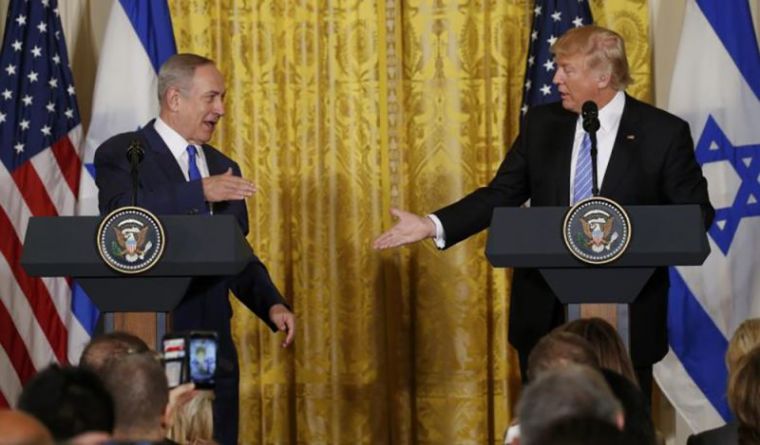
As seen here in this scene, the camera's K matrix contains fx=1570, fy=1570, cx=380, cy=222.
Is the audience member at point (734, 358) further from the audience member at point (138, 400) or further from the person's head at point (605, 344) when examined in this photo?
the audience member at point (138, 400)

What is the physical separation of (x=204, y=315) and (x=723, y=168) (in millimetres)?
2890

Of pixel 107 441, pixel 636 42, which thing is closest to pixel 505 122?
pixel 636 42

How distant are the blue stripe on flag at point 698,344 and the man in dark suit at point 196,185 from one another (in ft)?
7.38

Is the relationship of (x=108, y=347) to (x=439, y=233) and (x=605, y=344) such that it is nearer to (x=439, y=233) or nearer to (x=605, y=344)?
(x=605, y=344)

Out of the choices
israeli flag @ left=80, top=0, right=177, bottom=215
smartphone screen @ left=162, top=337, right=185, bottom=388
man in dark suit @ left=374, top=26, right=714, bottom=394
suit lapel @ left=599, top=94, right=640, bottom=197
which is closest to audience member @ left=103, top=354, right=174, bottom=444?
smartphone screen @ left=162, top=337, right=185, bottom=388

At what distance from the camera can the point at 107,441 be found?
3.01m

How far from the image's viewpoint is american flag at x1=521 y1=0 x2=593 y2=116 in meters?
7.59

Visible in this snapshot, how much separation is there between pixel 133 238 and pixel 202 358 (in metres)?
1.02

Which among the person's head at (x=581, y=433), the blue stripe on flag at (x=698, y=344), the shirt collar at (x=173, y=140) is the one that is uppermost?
the shirt collar at (x=173, y=140)

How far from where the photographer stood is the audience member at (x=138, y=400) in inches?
135

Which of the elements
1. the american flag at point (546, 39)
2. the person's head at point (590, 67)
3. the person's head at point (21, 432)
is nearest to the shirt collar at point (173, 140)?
the person's head at point (590, 67)

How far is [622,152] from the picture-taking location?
594 centimetres

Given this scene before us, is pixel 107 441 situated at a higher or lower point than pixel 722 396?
higher

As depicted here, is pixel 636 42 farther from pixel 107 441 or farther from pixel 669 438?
pixel 107 441
